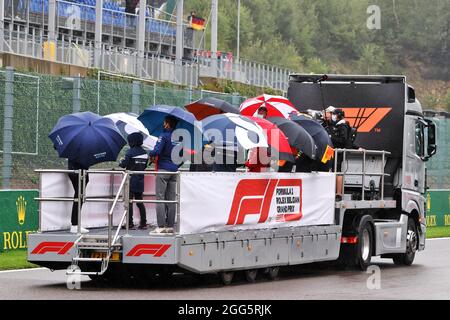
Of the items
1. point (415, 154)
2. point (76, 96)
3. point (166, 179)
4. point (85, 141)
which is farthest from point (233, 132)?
point (76, 96)

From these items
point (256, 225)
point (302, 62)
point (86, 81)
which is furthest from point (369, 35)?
point (256, 225)

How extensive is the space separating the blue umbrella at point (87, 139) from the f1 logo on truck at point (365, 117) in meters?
6.09

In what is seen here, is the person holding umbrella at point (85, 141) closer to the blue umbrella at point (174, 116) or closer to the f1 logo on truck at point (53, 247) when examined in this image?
the blue umbrella at point (174, 116)

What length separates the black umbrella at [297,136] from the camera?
19.7 m

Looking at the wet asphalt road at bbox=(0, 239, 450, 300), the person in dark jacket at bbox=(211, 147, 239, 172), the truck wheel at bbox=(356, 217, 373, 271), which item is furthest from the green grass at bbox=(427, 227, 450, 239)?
the person in dark jacket at bbox=(211, 147, 239, 172)

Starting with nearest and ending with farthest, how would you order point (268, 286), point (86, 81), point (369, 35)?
point (268, 286)
point (86, 81)
point (369, 35)

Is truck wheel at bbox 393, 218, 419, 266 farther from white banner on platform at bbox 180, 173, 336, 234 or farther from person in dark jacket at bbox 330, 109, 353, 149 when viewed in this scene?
white banner on platform at bbox 180, 173, 336, 234

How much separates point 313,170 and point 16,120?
6.99 m

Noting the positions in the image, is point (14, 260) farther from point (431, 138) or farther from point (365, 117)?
point (431, 138)

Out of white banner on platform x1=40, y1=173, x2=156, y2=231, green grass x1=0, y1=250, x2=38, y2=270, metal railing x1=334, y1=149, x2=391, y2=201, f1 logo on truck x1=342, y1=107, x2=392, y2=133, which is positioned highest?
f1 logo on truck x1=342, y1=107, x2=392, y2=133

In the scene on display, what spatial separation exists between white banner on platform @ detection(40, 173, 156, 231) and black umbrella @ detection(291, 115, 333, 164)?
8.91 ft

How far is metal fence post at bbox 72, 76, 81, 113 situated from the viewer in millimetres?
26578
